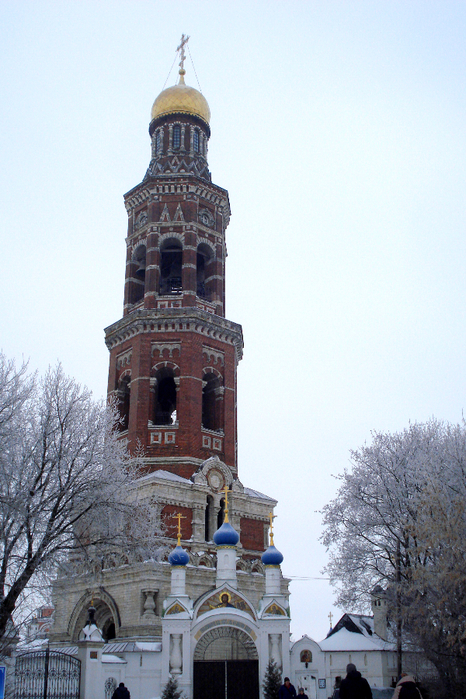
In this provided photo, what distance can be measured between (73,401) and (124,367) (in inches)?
637

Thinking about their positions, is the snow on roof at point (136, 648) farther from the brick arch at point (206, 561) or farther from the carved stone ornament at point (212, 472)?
the carved stone ornament at point (212, 472)

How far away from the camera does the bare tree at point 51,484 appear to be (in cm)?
1712

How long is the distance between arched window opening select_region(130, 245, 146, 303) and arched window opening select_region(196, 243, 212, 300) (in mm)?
2982

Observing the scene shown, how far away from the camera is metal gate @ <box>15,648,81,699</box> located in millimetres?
17562

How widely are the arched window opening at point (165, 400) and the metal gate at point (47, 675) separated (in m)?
16.9

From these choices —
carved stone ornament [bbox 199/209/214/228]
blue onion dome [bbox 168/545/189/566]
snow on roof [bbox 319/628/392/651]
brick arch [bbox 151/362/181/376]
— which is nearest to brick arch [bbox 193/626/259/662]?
blue onion dome [bbox 168/545/189/566]

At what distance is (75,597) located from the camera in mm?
31281

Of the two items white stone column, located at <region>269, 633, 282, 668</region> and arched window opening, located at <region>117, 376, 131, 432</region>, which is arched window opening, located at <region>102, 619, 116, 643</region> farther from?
white stone column, located at <region>269, 633, 282, 668</region>

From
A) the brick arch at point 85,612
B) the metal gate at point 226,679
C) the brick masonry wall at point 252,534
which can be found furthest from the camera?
the brick masonry wall at point 252,534

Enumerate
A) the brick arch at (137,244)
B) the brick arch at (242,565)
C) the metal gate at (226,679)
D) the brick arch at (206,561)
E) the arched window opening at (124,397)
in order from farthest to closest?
1. the brick arch at (137,244)
2. the arched window opening at (124,397)
3. the brick arch at (242,565)
4. the brick arch at (206,561)
5. the metal gate at (226,679)

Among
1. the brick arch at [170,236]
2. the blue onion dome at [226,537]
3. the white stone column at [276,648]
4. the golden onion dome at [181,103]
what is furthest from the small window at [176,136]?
the white stone column at [276,648]

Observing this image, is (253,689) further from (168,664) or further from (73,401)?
(73,401)

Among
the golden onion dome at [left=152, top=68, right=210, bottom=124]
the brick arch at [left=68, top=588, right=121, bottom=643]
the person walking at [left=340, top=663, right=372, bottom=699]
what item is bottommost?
the person walking at [left=340, top=663, right=372, bottom=699]

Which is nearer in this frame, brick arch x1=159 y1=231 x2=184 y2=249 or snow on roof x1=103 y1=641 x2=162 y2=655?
snow on roof x1=103 y1=641 x2=162 y2=655
